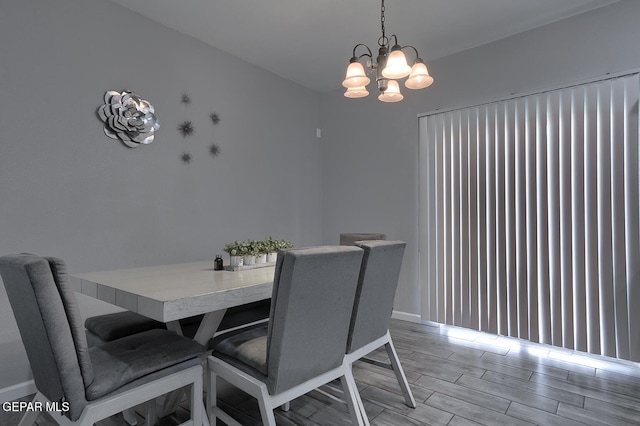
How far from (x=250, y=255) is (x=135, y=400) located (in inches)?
37.9

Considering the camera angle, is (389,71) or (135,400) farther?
(389,71)

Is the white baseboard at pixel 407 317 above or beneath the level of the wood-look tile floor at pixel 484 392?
above

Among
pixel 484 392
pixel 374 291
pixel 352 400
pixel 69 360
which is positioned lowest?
pixel 484 392

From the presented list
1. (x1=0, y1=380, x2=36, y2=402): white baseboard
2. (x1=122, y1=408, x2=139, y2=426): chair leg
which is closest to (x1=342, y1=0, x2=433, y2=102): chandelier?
(x1=122, y1=408, x2=139, y2=426): chair leg

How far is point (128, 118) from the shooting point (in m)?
2.55

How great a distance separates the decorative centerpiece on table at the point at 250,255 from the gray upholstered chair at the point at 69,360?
677 mm

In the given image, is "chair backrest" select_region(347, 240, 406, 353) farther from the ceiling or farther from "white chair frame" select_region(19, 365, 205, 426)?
the ceiling

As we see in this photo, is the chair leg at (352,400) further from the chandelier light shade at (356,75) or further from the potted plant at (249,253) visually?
the chandelier light shade at (356,75)

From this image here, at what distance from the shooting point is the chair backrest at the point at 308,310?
124 cm

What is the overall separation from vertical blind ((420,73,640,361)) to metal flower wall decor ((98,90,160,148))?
2519 millimetres

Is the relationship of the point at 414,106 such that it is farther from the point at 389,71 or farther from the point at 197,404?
the point at 197,404

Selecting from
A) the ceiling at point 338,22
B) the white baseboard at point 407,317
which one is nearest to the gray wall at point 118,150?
the ceiling at point 338,22

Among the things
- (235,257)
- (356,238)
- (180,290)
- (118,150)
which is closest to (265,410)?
(180,290)

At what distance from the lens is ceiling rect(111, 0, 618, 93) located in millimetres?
2535
